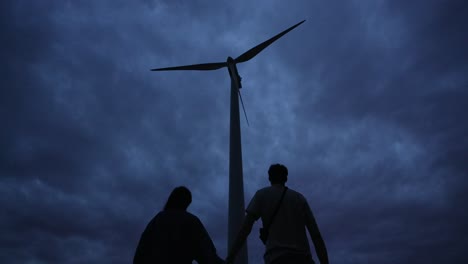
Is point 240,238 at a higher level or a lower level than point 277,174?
lower

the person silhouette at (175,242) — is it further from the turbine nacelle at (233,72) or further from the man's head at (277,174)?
the turbine nacelle at (233,72)

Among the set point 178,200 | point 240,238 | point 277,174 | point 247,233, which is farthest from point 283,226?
point 178,200

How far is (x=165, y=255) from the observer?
6023 millimetres

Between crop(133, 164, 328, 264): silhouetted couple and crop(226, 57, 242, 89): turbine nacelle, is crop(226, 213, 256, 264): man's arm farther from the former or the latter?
crop(226, 57, 242, 89): turbine nacelle

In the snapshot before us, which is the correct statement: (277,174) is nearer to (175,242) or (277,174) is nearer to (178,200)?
(178,200)

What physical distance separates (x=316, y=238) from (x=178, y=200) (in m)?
2.85

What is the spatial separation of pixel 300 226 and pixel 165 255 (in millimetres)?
2589

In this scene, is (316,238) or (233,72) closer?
(316,238)

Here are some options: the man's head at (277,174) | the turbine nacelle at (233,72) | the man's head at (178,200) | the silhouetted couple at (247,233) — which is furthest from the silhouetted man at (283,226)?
the turbine nacelle at (233,72)

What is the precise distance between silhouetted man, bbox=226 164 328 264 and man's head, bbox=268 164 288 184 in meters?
0.15

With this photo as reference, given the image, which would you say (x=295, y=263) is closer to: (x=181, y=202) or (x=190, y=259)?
(x=190, y=259)

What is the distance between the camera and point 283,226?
605 cm

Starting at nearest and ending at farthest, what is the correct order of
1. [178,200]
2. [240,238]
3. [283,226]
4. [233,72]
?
1. [283,226]
2. [240,238]
3. [178,200]
4. [233,72]

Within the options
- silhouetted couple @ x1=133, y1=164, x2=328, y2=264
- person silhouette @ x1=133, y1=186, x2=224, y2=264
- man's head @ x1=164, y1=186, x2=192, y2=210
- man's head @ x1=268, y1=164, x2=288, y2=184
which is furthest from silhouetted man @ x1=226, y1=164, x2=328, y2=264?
man's head @ x1=164, y1=186, x2=192, y2=210
